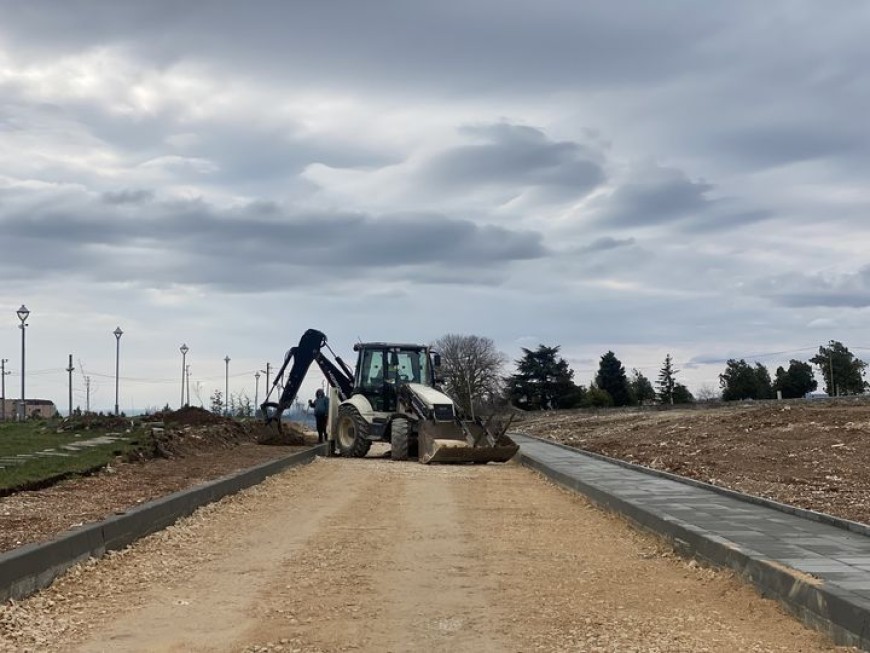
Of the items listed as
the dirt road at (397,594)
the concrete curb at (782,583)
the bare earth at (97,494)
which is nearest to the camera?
the concrete curb at (782,583)

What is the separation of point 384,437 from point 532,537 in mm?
14727

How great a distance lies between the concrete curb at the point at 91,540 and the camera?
24.9ft

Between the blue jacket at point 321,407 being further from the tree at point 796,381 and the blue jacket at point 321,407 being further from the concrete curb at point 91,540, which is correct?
the tree at point 796,381

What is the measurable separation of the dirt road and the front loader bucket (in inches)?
388

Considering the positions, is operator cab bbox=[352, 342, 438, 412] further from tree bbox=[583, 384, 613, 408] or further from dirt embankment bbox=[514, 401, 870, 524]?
tree bbox=[583, 384, 613, 408]

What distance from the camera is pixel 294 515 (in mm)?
13438

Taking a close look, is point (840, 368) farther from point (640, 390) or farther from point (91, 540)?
point (91, 540)

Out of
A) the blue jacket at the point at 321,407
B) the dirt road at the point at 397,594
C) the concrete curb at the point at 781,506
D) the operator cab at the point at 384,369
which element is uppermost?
the operator cab at the point at 384,369

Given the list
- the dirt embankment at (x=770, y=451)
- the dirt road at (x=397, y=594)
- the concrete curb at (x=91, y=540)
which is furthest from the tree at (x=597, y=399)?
the dirt road at (x=397, y=594)

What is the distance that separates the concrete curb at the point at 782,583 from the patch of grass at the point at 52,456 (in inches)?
305

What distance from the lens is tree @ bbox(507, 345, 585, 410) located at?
91.9 m

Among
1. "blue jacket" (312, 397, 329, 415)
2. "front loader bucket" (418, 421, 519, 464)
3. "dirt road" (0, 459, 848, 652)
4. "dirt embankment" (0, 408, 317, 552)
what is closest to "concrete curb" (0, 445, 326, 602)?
Answer: "dirt road" (0, 459, 848, 652)

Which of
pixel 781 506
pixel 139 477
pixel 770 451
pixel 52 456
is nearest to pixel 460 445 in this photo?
pixel 770 451

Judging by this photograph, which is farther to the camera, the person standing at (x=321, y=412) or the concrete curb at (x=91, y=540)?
the person standing at (x=321, y=412)
